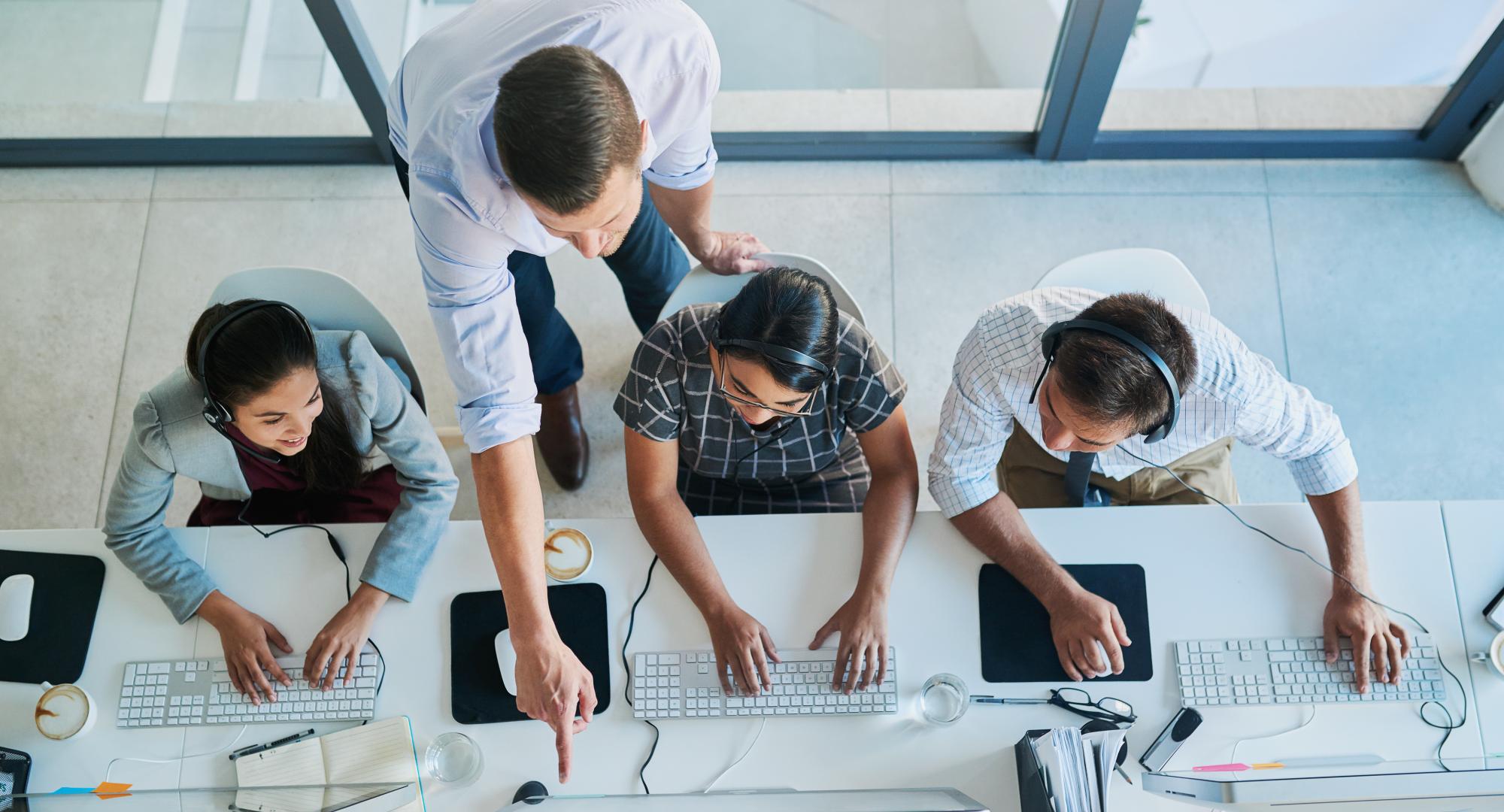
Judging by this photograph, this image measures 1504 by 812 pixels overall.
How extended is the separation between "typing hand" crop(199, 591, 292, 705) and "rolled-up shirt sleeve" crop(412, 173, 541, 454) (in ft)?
1.84

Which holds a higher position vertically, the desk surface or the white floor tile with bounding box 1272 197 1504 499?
the white floor tile with bounding box 1272 197 1504 499

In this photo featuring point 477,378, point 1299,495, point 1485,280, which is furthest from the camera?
point 1485,280

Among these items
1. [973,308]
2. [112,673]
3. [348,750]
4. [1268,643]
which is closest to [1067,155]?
[973,308]

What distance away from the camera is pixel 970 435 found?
5.46 ft

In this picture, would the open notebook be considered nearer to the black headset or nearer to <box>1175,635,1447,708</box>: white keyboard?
the black headset

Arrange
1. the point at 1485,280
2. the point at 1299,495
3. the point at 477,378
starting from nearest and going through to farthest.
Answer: the point at 477,378 < the point at 1299,495 < the point at 1485,280

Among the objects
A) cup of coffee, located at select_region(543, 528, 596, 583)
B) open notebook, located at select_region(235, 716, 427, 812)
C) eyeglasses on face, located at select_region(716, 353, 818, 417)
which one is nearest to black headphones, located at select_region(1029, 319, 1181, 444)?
eyeglasses on face, located at select_region(716, 353, 818, 417)

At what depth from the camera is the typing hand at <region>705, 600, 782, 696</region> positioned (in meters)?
1.62

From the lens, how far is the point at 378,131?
2.76m

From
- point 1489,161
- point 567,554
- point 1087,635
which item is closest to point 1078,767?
point 1087,635

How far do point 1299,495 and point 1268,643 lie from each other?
99 centimetres

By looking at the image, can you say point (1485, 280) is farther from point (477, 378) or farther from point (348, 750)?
point (348, 750)

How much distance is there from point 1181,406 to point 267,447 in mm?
1574

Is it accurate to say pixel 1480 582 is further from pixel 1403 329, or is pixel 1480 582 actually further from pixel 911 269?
pixel 911 269
